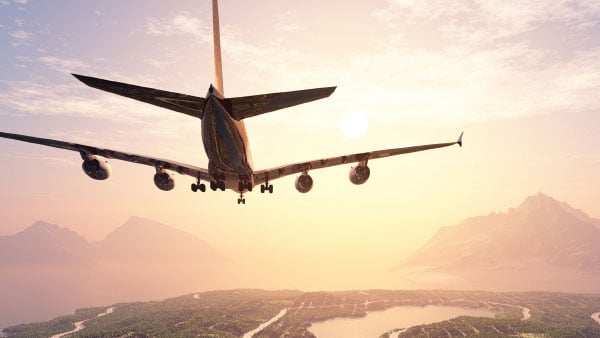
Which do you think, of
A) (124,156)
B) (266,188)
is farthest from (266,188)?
(124,156)

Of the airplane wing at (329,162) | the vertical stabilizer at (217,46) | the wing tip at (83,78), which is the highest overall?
the vertical stabilizer at (217,46)

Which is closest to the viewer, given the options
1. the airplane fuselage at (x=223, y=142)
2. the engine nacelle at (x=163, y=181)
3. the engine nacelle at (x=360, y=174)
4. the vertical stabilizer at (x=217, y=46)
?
the airplane fuselage at (x=223, y=142)

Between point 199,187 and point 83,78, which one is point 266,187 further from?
point 83,78

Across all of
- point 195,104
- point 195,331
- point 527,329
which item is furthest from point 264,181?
point 527,329

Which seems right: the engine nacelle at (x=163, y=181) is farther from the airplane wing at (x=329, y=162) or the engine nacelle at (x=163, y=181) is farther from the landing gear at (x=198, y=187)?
the airplane wing at (x=329, y=162)

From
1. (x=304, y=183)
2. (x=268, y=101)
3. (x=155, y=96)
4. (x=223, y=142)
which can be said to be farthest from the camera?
(x=304, y=183)

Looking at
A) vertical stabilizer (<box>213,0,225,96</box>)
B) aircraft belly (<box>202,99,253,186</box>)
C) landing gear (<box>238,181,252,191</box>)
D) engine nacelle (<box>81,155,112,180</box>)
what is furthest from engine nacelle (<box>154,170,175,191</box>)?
vertical stabilizer (<box>213,0,225,96</box>)

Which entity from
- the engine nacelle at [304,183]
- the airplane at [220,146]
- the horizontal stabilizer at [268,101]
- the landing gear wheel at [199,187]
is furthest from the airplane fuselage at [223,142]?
the engine nacelle at [304,183]
